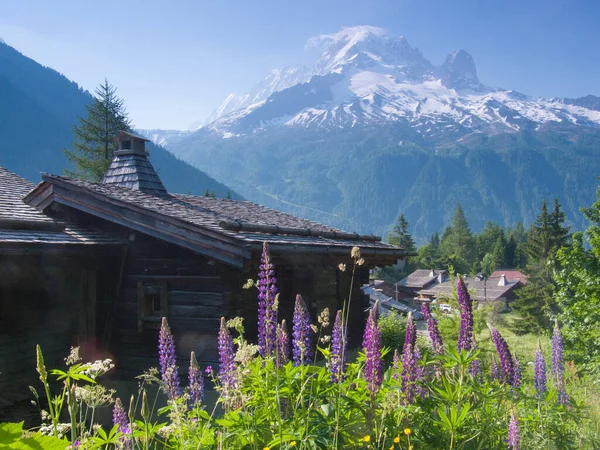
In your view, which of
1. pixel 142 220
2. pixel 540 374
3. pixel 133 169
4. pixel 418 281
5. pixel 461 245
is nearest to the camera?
pixel 540 374

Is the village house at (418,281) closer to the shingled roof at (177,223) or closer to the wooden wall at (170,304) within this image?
the shingled roof at (177,223)

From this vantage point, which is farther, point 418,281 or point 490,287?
point 418,281

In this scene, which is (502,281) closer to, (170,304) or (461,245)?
(461,245)

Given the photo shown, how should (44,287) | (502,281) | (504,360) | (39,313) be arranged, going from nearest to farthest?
(504,360)
(39,313)
(44,287)
(502,281)

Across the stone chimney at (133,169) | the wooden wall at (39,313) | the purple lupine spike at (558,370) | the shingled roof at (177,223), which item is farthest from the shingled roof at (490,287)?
the purple lupine spike at (558,370)

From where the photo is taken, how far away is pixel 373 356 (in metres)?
3.45

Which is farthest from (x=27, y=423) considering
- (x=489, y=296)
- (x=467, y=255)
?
(x=467, y=255)

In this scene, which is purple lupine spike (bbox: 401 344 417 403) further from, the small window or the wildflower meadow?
the small window

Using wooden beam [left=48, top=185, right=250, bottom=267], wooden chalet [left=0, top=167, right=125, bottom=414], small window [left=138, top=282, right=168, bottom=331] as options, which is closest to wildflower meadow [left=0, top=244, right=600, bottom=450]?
wooden beam [left=48, top=185, right=250, bottom=267]

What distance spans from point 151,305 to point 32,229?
2.51 m

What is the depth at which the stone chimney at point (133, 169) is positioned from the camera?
14469mm

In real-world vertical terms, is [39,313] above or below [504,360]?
below

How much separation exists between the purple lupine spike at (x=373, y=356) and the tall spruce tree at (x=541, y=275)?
1558 inches

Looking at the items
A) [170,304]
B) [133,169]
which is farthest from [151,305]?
[133,169]
